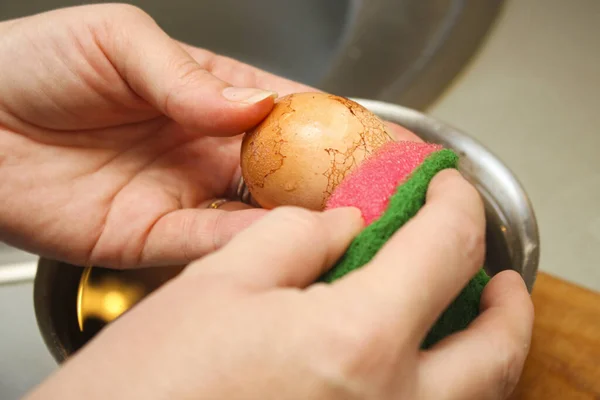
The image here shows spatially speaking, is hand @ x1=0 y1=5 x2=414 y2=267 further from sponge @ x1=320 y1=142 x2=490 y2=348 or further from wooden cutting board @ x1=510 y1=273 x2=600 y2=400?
wooden cutting board @ x1=510 y1=273 x2=600 y2=400

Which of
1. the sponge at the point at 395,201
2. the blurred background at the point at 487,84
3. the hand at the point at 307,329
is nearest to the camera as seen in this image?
the hand at the point at 307,329

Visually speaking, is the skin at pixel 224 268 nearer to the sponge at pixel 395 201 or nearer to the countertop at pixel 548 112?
the sponge at pixel 395 201

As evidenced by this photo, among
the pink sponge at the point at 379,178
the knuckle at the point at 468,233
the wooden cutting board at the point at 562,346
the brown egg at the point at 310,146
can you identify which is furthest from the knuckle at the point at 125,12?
the wooden cutting board at the point at 562,346

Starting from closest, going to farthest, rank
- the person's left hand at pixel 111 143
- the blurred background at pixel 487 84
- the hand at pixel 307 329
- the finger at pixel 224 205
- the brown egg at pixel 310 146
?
the hand at pixel 307 329 < the brown egg at pixel 310 146 < the person's left hand at pixel 111 143 < the finger at pixel 224 205 < the blurred background at pixel 487 84

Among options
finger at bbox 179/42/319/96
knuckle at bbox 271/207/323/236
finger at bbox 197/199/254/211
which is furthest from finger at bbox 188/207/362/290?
finger at bbox 179/42/319/96

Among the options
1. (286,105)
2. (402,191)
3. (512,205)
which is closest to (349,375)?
(402,191)

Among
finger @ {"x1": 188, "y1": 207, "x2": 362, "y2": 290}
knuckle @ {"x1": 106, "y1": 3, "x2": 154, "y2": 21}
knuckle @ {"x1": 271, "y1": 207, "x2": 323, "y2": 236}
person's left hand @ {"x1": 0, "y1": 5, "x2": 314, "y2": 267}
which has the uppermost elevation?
knuckle @ {"x1": 106, "y1": 3, "x2": 154, "y2": 21}

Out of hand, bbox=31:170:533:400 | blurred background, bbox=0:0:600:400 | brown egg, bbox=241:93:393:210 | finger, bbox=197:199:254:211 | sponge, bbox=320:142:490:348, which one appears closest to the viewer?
hand, bbox=31:170:533:400
